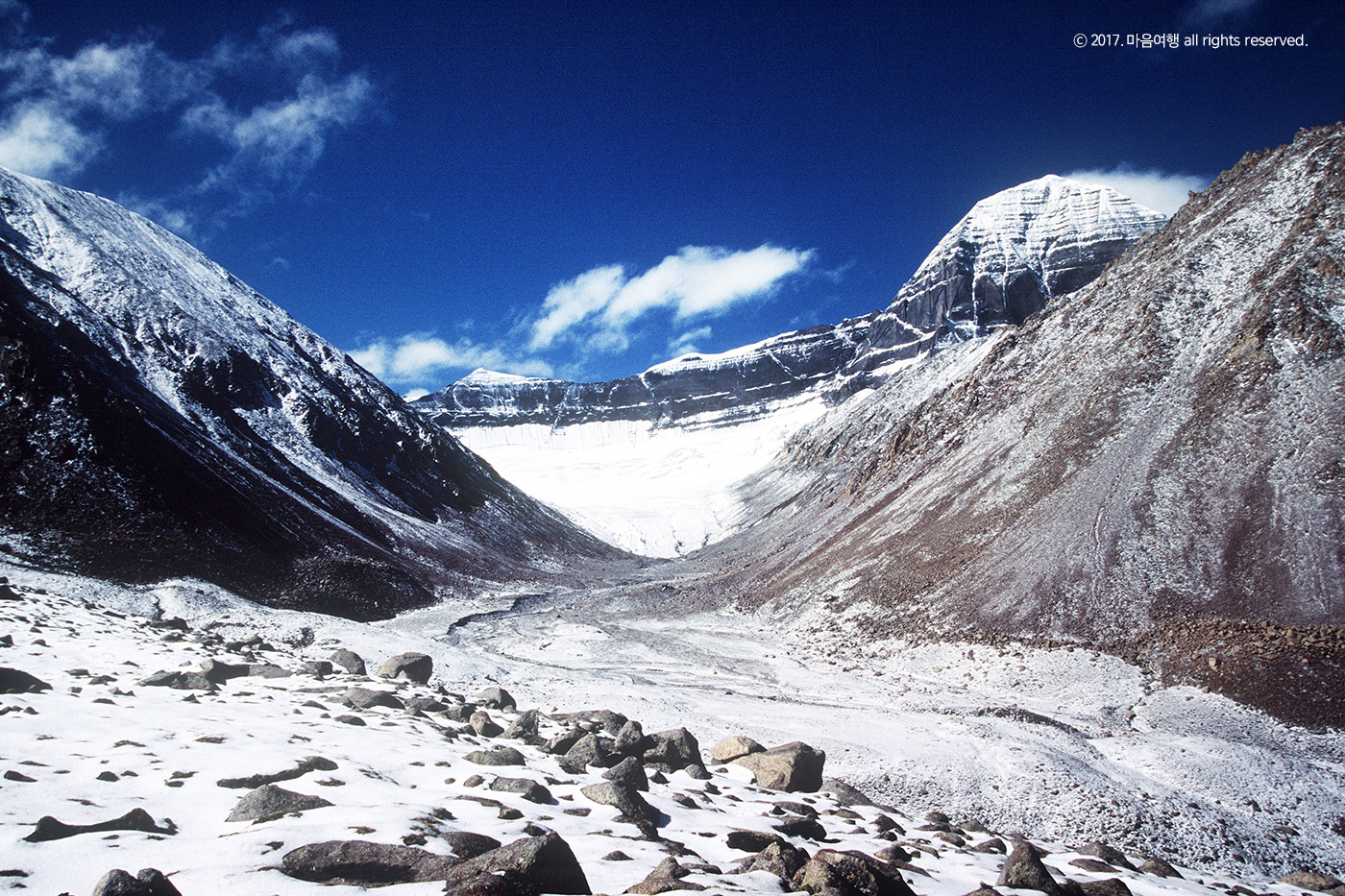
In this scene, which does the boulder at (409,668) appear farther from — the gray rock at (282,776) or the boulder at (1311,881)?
the boulder at (1311,881)

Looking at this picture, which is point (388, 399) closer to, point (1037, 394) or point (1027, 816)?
point (1037, 394)

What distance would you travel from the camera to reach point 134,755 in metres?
9.97

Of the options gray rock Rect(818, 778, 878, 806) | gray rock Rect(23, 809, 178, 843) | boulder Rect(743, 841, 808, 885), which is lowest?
gray rock Rect(818, 778, 878, 806)

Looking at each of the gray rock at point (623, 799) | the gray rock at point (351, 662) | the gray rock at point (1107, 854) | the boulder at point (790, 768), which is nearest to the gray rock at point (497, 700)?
the gray rock at point (351, 662)

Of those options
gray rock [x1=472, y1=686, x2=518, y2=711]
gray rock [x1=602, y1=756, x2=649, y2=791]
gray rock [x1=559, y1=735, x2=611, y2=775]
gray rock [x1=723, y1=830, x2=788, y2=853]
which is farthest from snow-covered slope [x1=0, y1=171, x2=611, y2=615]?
gray rock [x1=723, y1=830, x2=788, y2=853]

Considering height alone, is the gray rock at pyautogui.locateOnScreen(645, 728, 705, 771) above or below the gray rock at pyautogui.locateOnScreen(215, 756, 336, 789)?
below

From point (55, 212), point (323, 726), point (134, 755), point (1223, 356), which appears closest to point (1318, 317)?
point (1223, 356)

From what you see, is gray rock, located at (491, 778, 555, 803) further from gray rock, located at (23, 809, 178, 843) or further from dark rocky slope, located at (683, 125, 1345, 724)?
dark rocky slope, located at (683, 125, 1345, 724)

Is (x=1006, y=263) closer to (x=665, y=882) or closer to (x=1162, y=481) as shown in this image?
(x=1162, y=481)

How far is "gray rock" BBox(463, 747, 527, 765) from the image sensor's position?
12789 mm

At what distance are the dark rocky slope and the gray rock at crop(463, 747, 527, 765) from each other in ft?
75.0

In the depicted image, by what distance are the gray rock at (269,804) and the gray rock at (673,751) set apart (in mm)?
7897

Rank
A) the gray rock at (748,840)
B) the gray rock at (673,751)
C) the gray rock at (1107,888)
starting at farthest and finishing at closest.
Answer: the gray rock at (673,751)
the gray rock at (748,840)
the gray rock at (1107,888)

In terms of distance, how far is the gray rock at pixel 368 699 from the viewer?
1599 centimetres
